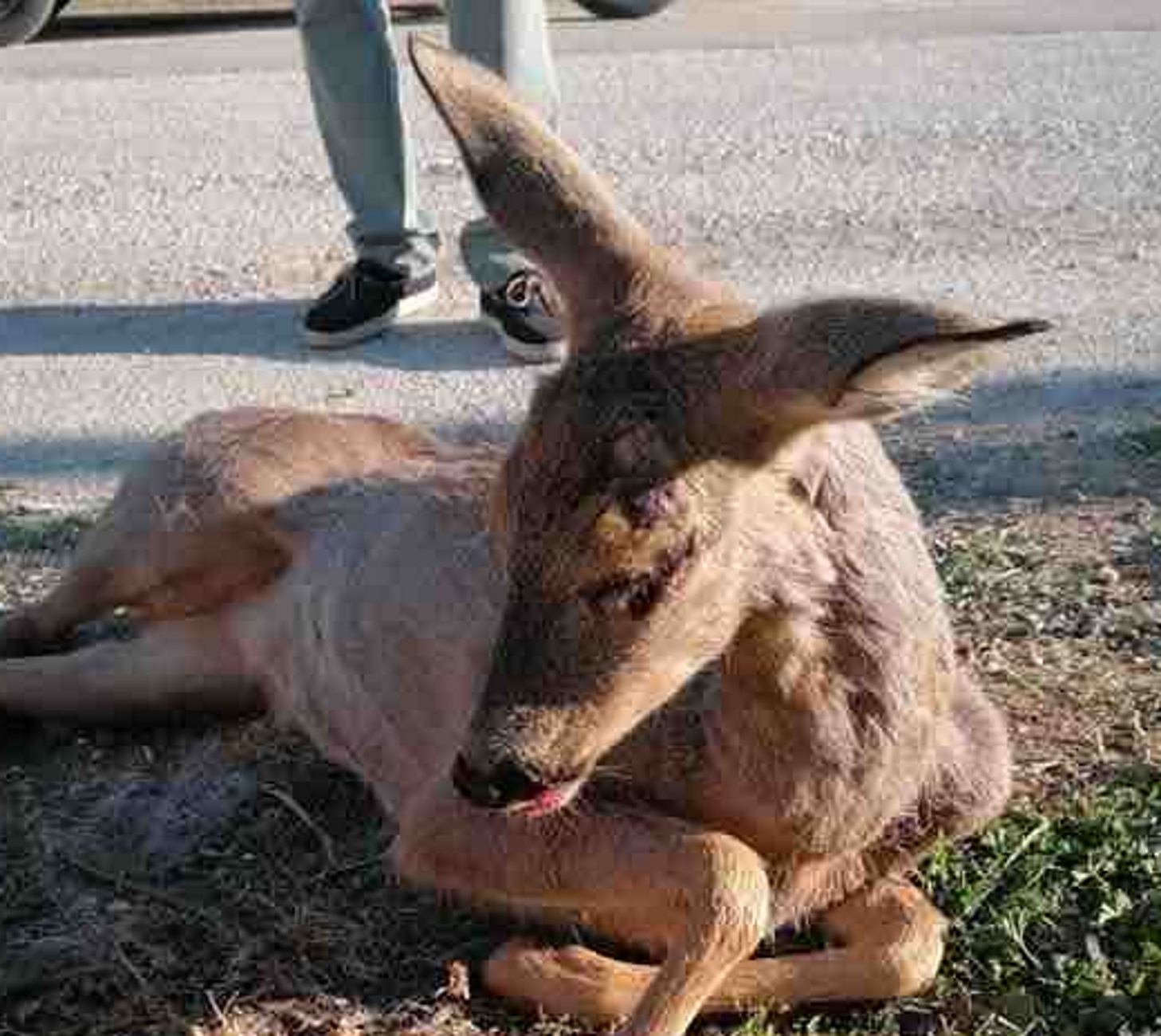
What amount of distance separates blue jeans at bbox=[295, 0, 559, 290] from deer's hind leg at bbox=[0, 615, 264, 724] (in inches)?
103

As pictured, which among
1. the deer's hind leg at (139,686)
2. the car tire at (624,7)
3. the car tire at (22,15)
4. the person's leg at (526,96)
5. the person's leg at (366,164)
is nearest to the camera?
the deer's hind leg at (139,686)

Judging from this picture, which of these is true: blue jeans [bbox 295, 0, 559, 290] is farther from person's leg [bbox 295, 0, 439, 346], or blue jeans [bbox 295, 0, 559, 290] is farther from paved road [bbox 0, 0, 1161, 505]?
paved road [bbox 0, 0, 1161, 505]

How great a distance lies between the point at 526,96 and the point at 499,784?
13.7ft

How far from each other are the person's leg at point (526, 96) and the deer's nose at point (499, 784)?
12.9 ft

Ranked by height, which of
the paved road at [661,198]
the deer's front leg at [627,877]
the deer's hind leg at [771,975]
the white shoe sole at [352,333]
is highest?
the deer's front leg at [627,877]

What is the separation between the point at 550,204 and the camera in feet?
12.8

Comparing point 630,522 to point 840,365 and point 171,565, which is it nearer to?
point 840,365

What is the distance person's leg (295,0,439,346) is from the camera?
772cm

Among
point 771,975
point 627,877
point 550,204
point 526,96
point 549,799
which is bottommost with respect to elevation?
point 771,975

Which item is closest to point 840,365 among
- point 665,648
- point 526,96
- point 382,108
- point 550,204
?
point 665,648

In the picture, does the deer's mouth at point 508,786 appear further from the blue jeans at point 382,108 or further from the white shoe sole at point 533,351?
the blue jeans at point 382,108

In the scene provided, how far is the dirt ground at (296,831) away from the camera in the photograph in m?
4.07

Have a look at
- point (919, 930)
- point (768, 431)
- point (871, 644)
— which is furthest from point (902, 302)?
point (919, 930)

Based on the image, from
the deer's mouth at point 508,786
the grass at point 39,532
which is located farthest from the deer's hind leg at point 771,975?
the grass at point 39,532
